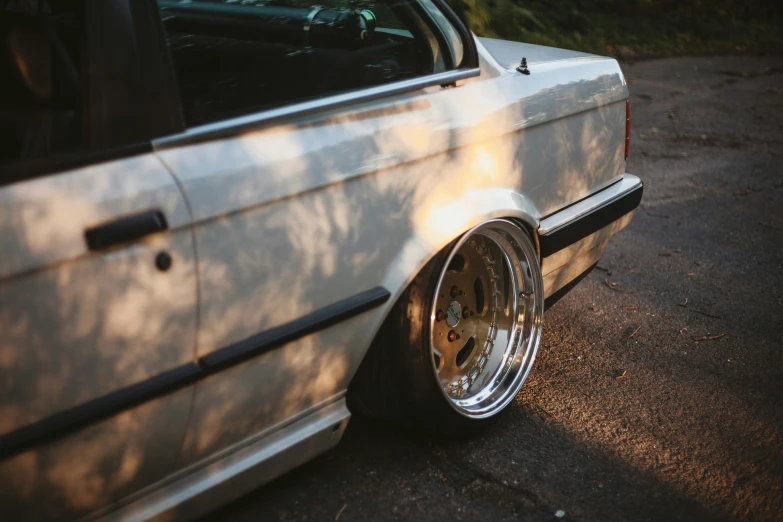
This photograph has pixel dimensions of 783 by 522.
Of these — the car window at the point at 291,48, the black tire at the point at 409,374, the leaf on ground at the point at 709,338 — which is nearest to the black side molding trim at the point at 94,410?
the car window at the point at 291,48

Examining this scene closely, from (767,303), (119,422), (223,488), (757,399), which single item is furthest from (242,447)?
(767,303)

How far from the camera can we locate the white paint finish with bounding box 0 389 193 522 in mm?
1766

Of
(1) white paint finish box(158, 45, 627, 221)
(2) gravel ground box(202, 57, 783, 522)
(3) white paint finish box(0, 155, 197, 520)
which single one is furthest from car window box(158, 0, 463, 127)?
(2) gravel ground box(202, 57, 783, 522)

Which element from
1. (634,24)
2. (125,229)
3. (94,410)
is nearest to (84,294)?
(125,229)

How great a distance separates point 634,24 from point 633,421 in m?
10.5

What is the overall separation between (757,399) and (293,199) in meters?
2.14

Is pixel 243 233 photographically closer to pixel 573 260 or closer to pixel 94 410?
pixel 94 410

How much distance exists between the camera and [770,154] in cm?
682

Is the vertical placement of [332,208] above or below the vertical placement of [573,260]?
above

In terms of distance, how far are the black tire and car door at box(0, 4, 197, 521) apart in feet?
2.41

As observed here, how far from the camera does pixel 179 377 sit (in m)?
1.96

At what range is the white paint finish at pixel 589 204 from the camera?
3104mm

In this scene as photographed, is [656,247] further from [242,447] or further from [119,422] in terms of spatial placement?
[119,422]

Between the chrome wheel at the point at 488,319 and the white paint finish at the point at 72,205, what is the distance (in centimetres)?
127
